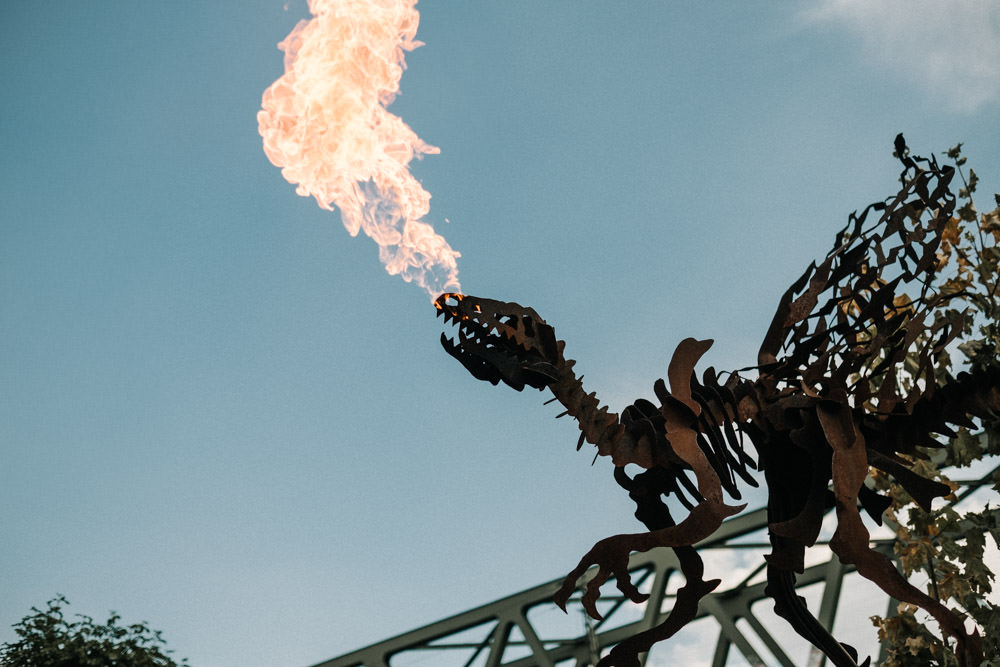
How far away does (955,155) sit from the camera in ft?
15.9

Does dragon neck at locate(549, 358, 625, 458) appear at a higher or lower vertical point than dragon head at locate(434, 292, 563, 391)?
lower

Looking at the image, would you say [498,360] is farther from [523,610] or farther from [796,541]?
[523,610]

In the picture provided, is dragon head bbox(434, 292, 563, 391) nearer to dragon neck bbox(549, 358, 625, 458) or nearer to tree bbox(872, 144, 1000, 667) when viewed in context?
dragon neck bbox(549, 358, 625, 458)

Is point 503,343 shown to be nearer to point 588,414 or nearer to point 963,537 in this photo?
point 588,414

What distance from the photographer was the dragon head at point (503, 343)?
3.94 metres

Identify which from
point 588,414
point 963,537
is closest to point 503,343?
point 588,414

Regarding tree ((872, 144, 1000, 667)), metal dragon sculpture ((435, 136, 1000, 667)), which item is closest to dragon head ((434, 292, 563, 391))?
metal dragon sculpture ((435, 136, 1000, 667))

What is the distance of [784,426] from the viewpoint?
373cm

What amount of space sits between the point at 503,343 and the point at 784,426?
4.61 feet

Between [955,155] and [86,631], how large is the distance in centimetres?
1326

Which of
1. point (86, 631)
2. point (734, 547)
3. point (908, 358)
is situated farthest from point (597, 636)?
point (908, 358)

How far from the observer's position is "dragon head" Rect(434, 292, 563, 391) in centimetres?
394

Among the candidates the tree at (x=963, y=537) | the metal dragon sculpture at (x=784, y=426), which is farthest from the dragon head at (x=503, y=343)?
the tree at (x=963, y=537)

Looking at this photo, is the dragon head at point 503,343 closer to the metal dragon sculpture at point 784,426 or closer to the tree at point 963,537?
the metal dragon sculpture at point 784,426
